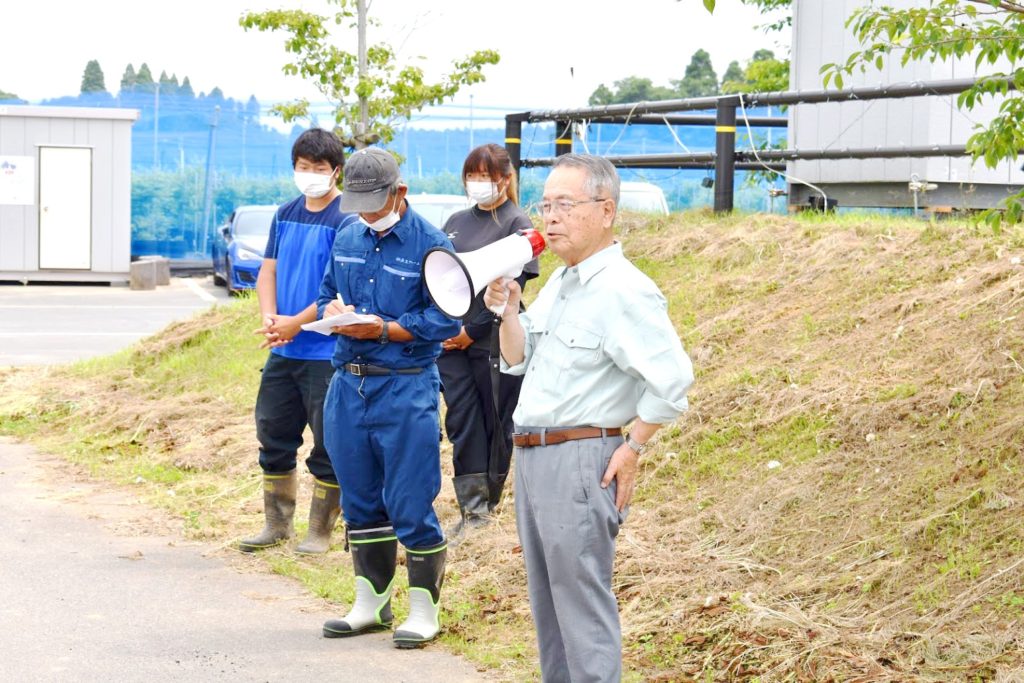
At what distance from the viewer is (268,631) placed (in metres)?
6.12

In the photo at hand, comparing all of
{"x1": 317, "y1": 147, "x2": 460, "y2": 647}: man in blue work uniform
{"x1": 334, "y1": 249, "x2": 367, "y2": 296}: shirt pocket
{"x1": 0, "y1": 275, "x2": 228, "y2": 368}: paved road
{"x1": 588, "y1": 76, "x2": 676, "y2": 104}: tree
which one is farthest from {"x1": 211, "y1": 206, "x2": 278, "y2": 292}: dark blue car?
{"x1": 588, "y1": 76, "x2": 676, "y2": 104}: tree

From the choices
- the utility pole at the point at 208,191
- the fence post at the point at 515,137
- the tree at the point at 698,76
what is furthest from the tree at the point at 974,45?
the tree at the point at 698,76

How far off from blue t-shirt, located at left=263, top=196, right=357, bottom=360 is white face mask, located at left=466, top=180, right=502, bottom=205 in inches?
26.9

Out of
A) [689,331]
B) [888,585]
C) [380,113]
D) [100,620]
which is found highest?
[380,113]

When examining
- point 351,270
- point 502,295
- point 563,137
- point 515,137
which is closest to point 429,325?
point 351,270

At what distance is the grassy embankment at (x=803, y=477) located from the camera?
5.34 meters

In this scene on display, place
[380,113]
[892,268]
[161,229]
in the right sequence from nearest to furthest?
[892,268]
[380,113]
[161,229]

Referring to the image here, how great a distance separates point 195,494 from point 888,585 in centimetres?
503

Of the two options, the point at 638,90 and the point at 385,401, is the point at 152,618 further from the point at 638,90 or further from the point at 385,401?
the point at 638,90

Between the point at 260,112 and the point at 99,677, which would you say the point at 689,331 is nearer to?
the point at 99,677

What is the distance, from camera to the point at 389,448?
5797 mm

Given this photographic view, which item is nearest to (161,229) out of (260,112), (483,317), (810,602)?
(260,112)

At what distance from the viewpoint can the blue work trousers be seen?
19.0 ft

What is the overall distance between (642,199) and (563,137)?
6.57ft
